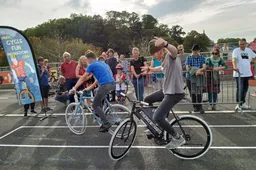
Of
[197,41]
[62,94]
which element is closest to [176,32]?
[197,41]

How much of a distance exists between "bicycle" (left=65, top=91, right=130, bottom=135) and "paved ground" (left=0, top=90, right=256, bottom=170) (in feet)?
0.74

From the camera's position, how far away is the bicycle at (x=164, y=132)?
12.5 ft

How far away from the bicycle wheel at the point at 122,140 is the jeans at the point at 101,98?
2.82 feet

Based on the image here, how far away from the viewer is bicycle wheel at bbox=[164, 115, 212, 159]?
3.79 m

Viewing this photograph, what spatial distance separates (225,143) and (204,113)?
216cm

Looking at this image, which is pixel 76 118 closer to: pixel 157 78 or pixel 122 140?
pixel 122 140

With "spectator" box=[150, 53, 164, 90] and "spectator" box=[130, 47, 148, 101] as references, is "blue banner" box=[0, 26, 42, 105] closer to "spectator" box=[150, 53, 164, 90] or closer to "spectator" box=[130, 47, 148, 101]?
"spectator" box=[130, 47, 148, 101]

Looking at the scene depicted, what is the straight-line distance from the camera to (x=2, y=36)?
6625mm

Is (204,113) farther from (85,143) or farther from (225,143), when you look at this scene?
(85,143)

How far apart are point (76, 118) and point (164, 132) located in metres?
2.47

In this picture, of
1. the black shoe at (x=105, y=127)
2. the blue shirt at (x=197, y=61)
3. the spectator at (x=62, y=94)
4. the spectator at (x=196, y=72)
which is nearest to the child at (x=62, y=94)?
the spectator at (x=62, y=94)

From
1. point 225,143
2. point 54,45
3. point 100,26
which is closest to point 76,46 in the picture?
point 54,45

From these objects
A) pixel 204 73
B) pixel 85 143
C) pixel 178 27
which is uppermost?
pixel 178 27

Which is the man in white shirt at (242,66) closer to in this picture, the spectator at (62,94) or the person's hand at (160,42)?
the person's hand at (160,42)
